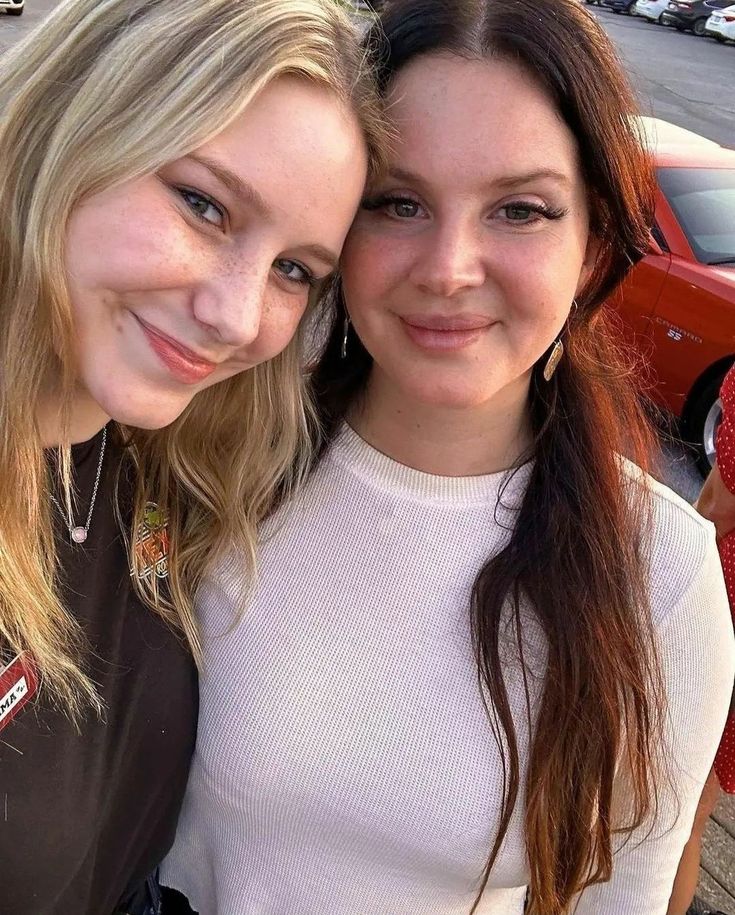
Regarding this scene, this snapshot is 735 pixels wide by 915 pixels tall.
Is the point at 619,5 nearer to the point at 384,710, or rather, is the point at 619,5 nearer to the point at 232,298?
the point at 232,298

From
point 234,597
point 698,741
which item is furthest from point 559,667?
point 234,597

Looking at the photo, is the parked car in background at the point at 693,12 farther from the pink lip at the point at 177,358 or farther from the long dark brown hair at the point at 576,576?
the pink lip at the point at 177,358

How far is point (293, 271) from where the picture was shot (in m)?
1.50

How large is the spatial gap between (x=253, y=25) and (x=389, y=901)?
148 centimetres

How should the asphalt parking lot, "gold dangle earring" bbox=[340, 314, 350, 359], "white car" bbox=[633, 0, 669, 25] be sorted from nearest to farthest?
1. "gold dangle earring" bbox=[340, 314, 350, 359]
2. the asphalt parking lot
3. "white car" bbox=[633, 0, 669, 25]

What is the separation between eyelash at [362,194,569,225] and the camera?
1438 mm

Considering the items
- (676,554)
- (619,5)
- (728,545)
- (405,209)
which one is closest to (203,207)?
(405,209)

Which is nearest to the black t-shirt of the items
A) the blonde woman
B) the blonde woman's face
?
the blonde woman

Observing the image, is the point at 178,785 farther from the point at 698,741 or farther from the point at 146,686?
the point at 698,741

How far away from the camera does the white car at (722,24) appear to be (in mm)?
25656

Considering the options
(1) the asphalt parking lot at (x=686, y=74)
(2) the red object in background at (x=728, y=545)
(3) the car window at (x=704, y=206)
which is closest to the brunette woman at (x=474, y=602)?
(2) the red object in background at (x=728, y=545)

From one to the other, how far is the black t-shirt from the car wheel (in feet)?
103

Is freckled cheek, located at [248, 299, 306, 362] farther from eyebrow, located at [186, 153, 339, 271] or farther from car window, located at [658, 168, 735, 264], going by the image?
car window, located at [658, 168, 735, 264]

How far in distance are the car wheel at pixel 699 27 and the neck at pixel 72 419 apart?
31199 mm
